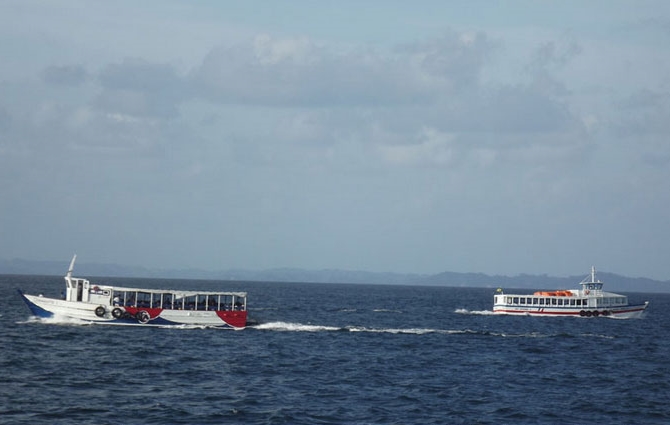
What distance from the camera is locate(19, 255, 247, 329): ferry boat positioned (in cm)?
9062

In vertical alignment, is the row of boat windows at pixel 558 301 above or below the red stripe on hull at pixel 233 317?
above

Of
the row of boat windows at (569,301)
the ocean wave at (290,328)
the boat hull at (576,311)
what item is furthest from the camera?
the boat hull at (576,311)

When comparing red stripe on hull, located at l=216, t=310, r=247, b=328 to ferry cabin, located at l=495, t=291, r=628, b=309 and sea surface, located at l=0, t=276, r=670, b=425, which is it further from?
ferry cabin, located at l=495, t=291, r=628, b=309

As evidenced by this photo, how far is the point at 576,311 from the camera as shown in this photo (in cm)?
14375

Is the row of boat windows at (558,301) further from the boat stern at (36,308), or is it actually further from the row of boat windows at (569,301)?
the boat stern at (36,308)

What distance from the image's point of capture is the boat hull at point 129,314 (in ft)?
297

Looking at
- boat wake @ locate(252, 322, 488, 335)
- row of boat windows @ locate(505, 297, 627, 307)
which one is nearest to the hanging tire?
boat wake @ locate(252, 322, 488, 335)

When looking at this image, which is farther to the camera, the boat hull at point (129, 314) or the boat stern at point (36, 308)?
the boat stern at point (36, 308)

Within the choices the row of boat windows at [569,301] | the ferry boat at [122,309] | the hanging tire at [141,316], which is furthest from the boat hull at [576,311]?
the hanging tire at [141,316]

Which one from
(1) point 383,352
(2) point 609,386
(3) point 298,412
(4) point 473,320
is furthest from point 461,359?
(4) point 473,320

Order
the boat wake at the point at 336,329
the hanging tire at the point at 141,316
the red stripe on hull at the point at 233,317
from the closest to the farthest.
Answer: the hanging tire at the point at 141,316, the red stripe on hull at the point at 233,317, the boat wake at the point at 336,329

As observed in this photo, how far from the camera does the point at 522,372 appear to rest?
70375mm

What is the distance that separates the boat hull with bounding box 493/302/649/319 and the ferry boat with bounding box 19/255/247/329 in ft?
228

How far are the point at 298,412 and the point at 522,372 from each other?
28.1 m
